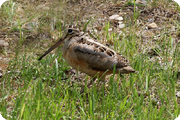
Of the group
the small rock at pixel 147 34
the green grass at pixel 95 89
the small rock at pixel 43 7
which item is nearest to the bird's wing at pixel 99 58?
the green grass at pixel 95 89

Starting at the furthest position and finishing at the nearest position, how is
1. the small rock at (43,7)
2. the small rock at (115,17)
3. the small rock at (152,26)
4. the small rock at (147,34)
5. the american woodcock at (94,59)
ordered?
the small rock at (43,7) < the small rock at (115,17) < the small rock at (152,26) < the small rock at (147,34) < the american woodcock at (94,59)

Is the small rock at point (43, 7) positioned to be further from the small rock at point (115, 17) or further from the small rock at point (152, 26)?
the small rock at point (152, 26)

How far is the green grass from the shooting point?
394 centimetres

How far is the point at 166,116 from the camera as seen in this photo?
404 cm

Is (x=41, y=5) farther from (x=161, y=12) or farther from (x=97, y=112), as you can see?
(x=97, y=112)

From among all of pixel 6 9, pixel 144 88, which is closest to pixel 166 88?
pixel 144 88

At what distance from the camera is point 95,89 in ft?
14.0

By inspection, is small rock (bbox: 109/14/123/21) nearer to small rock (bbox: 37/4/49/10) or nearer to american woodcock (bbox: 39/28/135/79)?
small rock (bbox: 37/4/49/10)

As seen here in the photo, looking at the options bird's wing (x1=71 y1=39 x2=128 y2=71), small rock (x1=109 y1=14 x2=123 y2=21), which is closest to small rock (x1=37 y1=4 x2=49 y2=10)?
small rock (x1=109 y1=14 x2=123 y2=21)

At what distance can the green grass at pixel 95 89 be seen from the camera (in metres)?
3.94

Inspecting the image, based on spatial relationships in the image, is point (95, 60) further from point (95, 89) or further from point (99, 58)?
point (95, 89)

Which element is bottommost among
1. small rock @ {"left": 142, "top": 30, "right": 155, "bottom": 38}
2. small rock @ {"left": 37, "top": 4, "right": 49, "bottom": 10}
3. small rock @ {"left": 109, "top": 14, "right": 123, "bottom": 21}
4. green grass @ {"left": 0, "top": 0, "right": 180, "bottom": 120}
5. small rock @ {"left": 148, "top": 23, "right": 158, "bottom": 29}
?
green grass @ {"left": 0, "top": 0, "right": 180, "bottom": 120}

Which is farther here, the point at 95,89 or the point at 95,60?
the point at 95,60

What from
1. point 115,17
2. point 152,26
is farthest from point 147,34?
point 115,17
